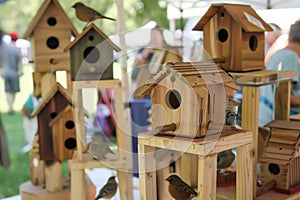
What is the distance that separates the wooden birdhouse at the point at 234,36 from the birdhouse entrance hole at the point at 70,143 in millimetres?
627

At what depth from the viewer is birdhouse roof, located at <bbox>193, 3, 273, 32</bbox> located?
1.37m

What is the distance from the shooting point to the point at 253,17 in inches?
57.0

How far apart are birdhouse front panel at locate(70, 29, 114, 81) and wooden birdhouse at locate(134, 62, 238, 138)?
1.17 feet

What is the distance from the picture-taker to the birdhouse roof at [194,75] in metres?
1.03

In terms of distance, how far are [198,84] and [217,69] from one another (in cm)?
11

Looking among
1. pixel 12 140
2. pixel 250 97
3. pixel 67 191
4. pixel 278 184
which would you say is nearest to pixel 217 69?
pixel 250 97

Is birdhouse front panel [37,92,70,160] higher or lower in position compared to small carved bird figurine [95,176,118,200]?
higher

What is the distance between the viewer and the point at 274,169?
144 centimetres

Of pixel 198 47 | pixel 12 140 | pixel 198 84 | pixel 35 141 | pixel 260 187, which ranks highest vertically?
pixel 198 47

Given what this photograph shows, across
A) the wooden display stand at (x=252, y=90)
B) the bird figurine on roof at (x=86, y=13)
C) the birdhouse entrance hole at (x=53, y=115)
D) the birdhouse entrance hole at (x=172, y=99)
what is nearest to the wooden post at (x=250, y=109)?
the wooden display stand at (x=252, y=90)

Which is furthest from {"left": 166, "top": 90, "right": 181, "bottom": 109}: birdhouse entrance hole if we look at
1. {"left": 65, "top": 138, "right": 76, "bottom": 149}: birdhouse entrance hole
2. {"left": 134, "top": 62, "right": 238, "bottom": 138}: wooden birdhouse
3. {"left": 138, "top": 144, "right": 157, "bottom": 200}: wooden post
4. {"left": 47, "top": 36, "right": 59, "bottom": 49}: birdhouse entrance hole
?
{"left": 47, "top": 36, "right": 59, "bottom": 49}: birdhouse entrance hole

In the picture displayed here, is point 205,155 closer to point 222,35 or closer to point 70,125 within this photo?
point 222,35

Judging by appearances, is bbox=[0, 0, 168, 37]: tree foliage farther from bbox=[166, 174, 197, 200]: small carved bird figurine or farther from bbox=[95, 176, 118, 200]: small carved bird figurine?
bbox=[166, 174, 197, 200]: small carved bird figurine

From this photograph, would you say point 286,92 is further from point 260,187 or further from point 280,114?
point 260,187
